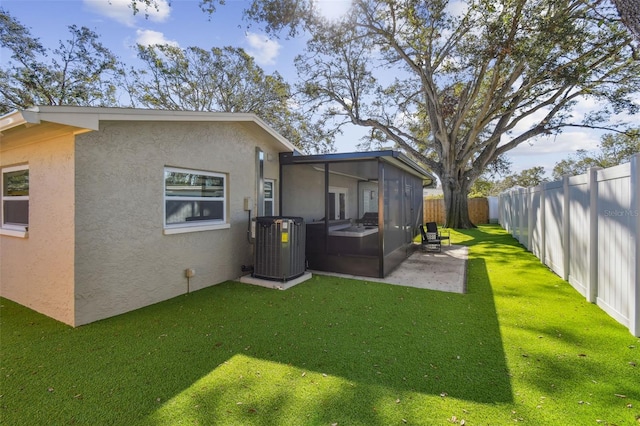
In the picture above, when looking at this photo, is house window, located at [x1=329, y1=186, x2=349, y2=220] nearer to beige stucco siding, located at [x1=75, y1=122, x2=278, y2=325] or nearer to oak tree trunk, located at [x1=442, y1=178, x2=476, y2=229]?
beige stucco siding, located at [x1=75, y1=122, x2=278, y2=325]

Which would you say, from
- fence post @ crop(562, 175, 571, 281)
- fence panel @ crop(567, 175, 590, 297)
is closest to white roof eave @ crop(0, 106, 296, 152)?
fence panel @ crop(567, 175, 590, 297)

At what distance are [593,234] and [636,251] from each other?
1.31 m

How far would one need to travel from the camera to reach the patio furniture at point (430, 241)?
10.1m

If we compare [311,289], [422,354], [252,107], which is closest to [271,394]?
[422,354]

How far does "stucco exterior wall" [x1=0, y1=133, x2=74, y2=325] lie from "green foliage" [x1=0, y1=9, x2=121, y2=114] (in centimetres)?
1237

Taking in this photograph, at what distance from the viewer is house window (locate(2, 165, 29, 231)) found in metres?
5.11

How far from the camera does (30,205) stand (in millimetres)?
4793

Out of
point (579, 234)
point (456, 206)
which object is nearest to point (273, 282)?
point (579, 234)

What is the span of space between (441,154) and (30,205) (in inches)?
688

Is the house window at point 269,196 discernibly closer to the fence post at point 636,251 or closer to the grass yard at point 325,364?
the grass yard at point 325,364

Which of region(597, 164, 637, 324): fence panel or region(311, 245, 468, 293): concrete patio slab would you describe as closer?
region(597, 164, 637, 324): fence panel

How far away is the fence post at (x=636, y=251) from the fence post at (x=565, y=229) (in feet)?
8.20

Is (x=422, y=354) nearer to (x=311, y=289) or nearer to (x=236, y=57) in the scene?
(x=311, y=289)

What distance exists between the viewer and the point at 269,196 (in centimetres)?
791
